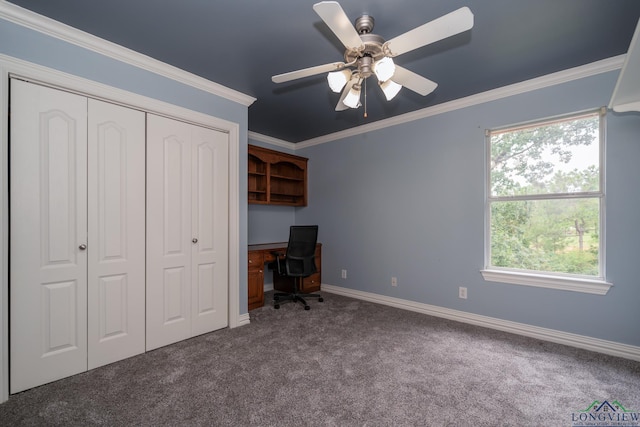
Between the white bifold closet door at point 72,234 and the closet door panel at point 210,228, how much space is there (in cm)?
47

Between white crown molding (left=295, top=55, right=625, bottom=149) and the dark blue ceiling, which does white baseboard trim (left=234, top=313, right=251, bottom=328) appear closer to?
the dark blue ceiling

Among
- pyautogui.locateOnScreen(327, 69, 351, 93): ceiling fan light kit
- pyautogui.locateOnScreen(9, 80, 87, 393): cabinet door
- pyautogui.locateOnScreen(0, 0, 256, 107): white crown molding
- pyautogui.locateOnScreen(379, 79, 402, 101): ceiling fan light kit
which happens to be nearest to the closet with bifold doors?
pyautogui.locateOnScreen(9, 80, 87, 393): cabinet door

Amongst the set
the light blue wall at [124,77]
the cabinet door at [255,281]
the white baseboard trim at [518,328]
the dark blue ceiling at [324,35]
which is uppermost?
the dark blue ceiling at [324,35]

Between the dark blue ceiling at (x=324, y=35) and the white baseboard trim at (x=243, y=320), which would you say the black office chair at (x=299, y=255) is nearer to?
the white baseboard trim at (x=243, y=320)

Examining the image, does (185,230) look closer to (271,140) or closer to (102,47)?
(102,47)

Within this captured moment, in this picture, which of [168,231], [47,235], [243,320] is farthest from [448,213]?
[47,235]

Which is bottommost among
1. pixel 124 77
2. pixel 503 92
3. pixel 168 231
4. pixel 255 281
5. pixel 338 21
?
pixel 255 281

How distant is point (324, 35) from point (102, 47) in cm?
170

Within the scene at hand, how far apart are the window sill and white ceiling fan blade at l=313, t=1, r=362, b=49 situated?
2.60 metres

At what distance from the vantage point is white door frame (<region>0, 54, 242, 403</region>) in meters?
1.78

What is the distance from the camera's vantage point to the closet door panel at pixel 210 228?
108 inches

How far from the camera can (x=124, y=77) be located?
7.48 ft

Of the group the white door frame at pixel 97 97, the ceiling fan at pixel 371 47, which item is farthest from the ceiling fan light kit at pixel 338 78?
the white door frame at pixel 97 97

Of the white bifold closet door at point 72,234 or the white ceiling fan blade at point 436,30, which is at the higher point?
the white ceiling fan blade at point 436,30
